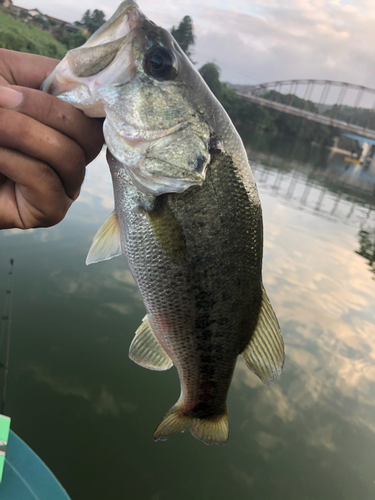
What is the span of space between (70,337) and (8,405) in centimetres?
116

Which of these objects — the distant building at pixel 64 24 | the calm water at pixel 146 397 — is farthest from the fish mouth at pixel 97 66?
the distant building at pixel 64 24

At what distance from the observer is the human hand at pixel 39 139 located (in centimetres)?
127

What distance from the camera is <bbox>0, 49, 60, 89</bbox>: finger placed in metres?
1.42

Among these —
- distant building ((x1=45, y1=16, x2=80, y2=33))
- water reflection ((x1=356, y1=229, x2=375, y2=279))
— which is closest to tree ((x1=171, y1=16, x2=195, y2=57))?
distant building ((x1=45, y1=16, x2=80, y2=33))

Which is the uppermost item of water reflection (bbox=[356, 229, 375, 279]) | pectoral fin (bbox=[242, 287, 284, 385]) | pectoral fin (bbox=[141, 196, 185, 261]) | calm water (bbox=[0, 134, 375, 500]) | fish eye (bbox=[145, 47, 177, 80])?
fish eye (bbox=[145, 47, 177, 80])

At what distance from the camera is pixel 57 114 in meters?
1.32

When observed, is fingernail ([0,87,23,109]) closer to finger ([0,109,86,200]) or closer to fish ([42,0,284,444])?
finger ([0,109,86,200])

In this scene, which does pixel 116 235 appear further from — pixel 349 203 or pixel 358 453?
pixel 349 203

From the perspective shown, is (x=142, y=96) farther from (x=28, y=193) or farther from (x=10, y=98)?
(x=28, y=193)

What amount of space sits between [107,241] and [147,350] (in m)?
0.67

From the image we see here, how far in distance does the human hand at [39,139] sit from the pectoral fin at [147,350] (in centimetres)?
79

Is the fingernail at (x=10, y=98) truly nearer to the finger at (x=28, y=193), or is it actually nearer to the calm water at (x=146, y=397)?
the finger at (x=28, y=193)

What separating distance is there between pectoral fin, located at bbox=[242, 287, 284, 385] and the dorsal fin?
2.73 feet

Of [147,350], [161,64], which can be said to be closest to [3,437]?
[147,350]
